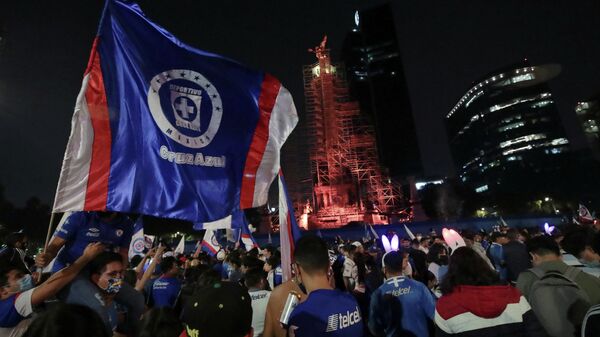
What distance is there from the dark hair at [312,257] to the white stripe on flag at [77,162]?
7.02 feet

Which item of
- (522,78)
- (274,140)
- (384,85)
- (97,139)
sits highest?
(522,78)

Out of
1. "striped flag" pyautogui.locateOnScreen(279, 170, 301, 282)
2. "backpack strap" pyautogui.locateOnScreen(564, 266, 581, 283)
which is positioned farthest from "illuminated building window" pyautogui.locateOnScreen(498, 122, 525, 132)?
"striped flag" pyautogui.locateOnScreen(279, 170, 301, 282)

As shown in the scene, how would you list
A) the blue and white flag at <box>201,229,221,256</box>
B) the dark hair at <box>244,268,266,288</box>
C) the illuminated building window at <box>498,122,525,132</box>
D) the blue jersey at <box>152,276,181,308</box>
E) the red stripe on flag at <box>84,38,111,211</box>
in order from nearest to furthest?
the red stripe on flag at <box>84,38,111,211</box> → the dark hair at <box>244,268,266,288</box> → the blue jersey at <box>152,276,181,308</box> → the blue and white flag at <box>201,229,221,256</box> → the illuminated building window at <box>498,122,525,132</box>

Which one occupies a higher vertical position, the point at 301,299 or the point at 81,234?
the point at 81,234

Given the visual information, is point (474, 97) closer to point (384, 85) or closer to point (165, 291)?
point (384, 85)

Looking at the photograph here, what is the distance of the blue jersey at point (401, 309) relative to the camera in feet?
11.5

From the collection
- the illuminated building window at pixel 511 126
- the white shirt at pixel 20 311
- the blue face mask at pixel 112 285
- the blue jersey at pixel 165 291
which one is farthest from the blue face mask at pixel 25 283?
the illuminated building window at pixel 511 126

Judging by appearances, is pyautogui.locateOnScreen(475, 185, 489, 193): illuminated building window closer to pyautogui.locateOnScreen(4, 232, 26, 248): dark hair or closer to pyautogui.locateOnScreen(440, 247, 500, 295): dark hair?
pyautogui.locateOnScreen(440, 247, 500, 295): dark hair

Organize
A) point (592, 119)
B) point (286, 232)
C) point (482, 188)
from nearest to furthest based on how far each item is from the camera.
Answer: point (286, 232)
point (592, 119)
point (482, 188)

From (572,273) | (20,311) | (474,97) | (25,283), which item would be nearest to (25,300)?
(20,311)

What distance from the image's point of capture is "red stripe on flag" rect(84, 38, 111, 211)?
10.2ft

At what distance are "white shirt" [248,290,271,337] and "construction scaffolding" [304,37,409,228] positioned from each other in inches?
1487

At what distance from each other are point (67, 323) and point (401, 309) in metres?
3.28

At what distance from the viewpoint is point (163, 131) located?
3668 millimetres
